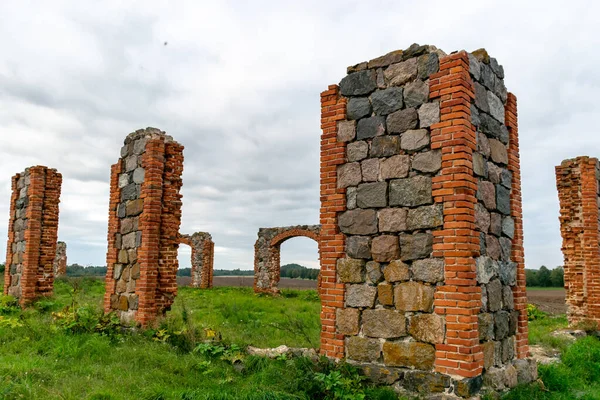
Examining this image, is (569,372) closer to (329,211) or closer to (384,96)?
(329,211)

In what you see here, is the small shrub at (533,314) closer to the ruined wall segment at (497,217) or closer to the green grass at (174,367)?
the green grass at (174,367)

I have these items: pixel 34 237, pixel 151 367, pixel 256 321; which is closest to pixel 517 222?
pixel 151 367

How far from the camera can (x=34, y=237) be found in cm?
1292

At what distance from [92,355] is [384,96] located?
5.82m

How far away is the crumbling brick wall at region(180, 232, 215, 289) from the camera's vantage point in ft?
89.8

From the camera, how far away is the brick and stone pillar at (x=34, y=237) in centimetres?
→ 1280

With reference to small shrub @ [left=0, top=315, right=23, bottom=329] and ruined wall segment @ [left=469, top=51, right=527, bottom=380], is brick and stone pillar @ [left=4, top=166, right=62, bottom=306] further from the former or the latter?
ruined wall segment @ [left=469, top=51, right=527, bottom=380]

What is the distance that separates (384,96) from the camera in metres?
6.48

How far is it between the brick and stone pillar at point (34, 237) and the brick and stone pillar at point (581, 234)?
13479 mm

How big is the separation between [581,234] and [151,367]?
10.6 metres

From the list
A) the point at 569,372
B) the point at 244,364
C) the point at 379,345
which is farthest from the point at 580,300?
the point at 244,364

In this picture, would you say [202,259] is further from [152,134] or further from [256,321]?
[152,134]

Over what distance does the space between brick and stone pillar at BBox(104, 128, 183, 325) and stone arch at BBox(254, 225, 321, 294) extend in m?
13.1

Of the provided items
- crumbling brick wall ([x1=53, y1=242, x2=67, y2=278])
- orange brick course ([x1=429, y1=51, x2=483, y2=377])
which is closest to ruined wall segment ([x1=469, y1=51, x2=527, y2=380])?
orange brick course ([x1=429, y1=51, x2=483, y2=377])
